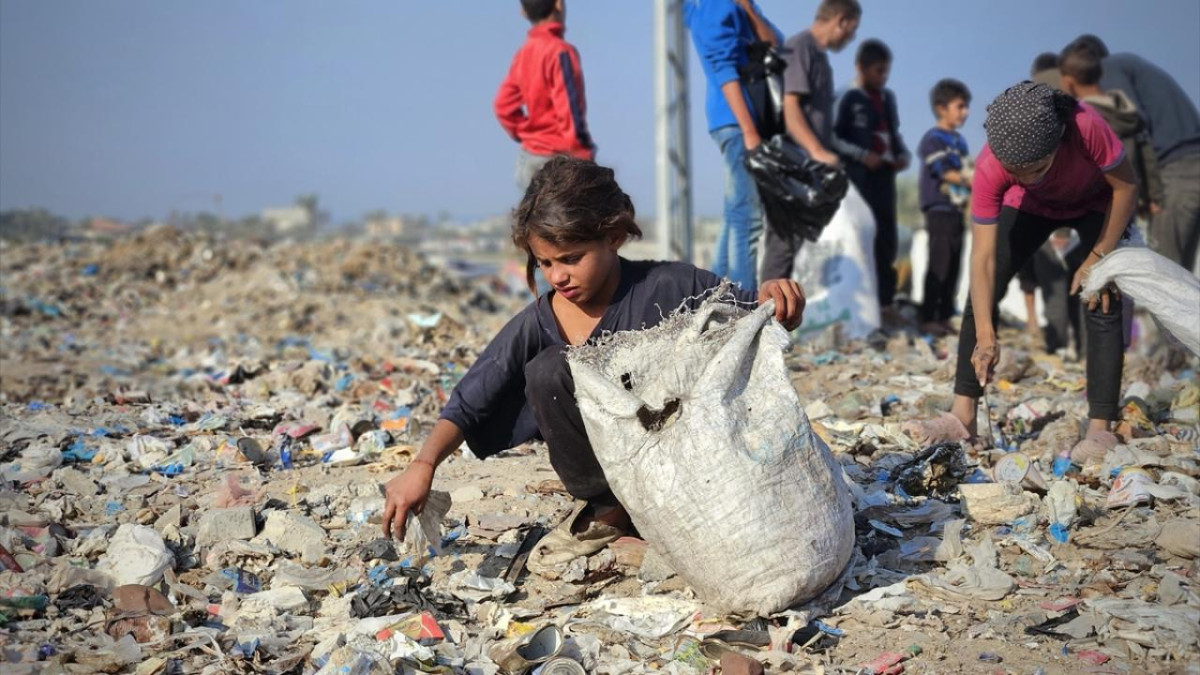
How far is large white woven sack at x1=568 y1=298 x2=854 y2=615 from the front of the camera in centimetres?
223

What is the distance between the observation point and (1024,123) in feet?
10.2

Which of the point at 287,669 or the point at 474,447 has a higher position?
the point at 474,447

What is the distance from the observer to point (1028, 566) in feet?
8.93

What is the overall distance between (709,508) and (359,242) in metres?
13.7

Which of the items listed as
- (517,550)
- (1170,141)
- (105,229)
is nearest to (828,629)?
(517,550)

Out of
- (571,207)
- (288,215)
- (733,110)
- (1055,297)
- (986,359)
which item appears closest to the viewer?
(571,207)

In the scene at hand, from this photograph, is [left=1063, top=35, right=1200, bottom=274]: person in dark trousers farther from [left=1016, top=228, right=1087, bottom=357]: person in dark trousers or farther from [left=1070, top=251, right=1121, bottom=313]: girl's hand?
[left=1070, top=251, right=1121, bottom=313]: girl's hand

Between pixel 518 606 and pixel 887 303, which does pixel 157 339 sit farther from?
pixel 518 606

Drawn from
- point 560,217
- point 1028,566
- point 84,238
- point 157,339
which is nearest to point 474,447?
point 560,217

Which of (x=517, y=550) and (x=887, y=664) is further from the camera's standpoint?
(x=517, y=550)

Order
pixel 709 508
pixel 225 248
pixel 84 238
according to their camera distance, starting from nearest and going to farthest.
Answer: pixel 709 508, pixel 225 248, pixel 84 238

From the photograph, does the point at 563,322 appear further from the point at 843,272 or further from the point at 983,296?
the point at 843,272

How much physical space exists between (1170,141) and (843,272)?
2.11m

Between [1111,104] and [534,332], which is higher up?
[1111,104]
